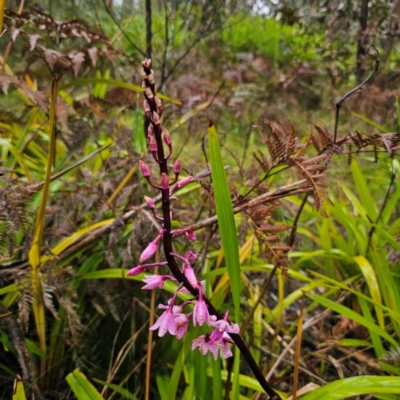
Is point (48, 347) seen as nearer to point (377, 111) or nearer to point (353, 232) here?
point (353, 232)

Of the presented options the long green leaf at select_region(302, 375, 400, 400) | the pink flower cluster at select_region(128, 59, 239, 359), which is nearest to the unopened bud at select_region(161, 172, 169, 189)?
the pink flower cluster at select_region(128, 59, 239, 359)

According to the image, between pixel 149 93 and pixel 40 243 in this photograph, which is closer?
pixel 149 93

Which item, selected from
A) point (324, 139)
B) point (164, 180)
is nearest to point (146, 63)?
point (164, 180)

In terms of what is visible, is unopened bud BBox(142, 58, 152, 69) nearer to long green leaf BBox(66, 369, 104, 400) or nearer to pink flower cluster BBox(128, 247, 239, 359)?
pink flower cluster BBox(128, 247, 239, 359)

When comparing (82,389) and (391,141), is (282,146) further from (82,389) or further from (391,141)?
(82,389)

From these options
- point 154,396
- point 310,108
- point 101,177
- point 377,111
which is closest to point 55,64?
point 101,177

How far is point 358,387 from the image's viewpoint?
0.99 metres

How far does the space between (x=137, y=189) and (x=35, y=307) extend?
0.66m

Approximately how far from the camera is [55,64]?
1671mm

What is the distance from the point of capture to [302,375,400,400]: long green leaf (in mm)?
963

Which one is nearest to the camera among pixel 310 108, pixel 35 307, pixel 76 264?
pixel 35 307

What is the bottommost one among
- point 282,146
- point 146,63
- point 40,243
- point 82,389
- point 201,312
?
point 82,389

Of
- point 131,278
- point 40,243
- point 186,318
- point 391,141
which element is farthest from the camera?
point 131,278

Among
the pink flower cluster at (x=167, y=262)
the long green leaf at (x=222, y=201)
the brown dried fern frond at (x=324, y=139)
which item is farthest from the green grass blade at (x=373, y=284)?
the pink flower cluster at (x=167, y=262)
